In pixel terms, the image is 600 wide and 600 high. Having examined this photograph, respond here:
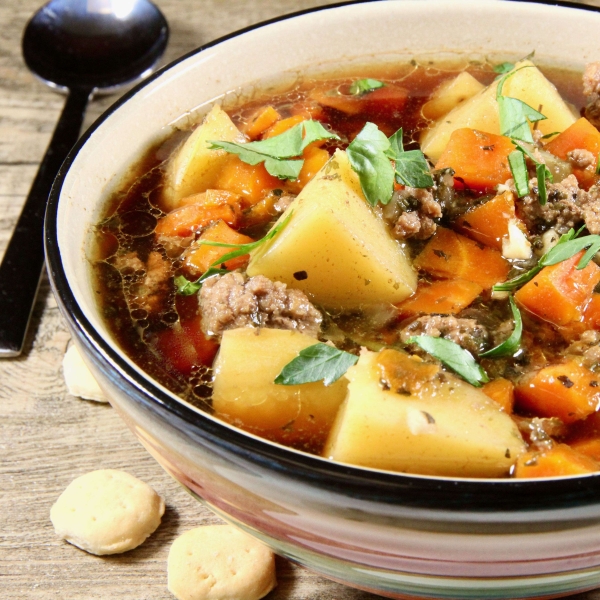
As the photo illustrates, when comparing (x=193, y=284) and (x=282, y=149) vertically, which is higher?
(x=282, y=149)

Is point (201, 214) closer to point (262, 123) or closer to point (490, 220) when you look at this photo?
point (262, 123)

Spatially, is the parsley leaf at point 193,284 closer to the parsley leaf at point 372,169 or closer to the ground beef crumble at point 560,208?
the parsley leaf at point 372,169

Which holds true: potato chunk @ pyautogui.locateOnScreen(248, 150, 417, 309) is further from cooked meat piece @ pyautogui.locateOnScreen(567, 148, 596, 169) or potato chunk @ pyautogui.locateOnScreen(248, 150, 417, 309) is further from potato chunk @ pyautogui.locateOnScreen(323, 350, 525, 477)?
cooked meat piece @ pyautogui.locateOnScreen(567, 148, 596, 169)

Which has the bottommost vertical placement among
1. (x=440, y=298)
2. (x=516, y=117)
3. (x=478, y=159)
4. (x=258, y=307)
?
(x=258, y=307)

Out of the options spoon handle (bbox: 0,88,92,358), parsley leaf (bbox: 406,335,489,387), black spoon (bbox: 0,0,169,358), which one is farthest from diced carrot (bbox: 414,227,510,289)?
black spoon (bbox: 0,0,169,358)

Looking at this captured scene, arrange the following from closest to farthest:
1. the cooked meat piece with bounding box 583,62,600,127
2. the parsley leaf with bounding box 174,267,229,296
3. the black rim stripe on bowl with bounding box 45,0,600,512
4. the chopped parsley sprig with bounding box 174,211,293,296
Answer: the black rim stripe on bowl with bounding box 45,0,600,512 → the chopped parsley sprig with bounding box 174,211,293,296 → the parsley leaf with bounding box 174,267,229,296 → the cooked meat piece with bounding box 583,62,600,127

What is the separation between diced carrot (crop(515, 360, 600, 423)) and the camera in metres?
1.64

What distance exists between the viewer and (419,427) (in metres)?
1.42

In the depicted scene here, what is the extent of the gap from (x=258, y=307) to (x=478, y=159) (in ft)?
2.70

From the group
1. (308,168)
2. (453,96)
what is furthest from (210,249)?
(453,96)

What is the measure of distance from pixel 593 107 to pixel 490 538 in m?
1.78

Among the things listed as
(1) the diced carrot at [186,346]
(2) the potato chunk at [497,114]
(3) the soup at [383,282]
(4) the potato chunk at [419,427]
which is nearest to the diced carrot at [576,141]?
(3) the soup at [383,282]

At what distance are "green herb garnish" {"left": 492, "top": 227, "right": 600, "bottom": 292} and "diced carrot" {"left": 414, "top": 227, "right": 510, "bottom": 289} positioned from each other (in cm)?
7

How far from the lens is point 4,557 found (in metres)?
1.79
